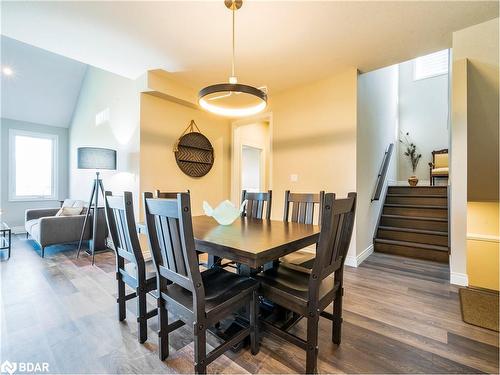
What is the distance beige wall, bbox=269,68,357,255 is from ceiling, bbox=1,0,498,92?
348 mm

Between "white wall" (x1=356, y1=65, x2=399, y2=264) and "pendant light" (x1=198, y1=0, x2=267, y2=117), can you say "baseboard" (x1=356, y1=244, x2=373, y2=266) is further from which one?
"pendant light" (x1=198, y1=0, x2=267, y2=117)

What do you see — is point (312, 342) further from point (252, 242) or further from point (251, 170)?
point (251, 170)

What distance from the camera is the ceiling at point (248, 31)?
6.82ft

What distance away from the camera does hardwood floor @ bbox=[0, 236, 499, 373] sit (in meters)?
1.39

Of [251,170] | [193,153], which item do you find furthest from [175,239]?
[251,170]

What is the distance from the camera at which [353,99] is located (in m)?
3.09

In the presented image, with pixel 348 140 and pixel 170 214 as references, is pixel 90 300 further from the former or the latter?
pixel 348 140

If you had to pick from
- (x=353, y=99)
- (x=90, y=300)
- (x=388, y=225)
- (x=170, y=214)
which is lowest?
(x=90, y=300)

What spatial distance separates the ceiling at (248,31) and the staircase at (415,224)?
250 centimetres

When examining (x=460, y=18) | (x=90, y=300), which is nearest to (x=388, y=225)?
(x=460, y=18)

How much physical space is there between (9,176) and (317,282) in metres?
6.59

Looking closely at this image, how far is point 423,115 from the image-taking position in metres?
5.93

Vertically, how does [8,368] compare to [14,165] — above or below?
below

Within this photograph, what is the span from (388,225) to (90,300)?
14.2ft
